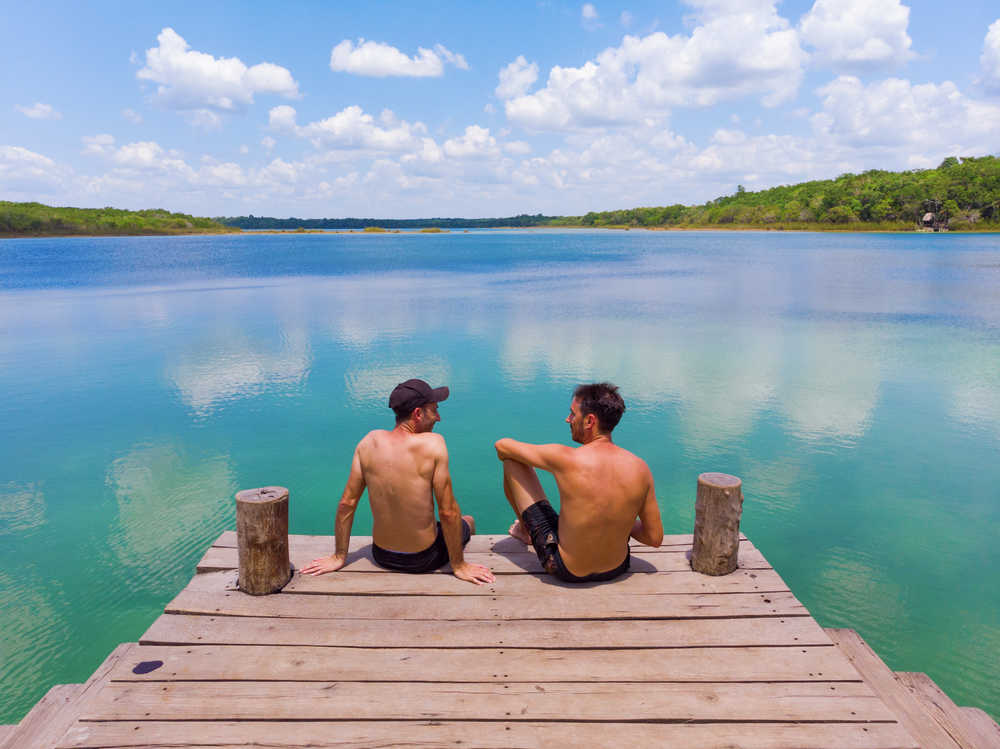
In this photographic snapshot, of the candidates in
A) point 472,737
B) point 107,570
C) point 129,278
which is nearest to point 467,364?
point 107,570

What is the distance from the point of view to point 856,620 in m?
6.62

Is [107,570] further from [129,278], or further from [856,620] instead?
[129,278]

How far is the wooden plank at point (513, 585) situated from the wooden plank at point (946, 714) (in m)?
1.16

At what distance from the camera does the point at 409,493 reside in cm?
425

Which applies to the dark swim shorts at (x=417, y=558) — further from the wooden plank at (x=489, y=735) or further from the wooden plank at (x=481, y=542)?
the wooden plank at (x=489, y=735)

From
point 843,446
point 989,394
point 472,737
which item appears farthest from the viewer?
point 989,394

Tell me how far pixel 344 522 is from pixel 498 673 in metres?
1.61

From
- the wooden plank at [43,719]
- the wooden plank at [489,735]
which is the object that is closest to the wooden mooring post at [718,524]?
the wooden plank at [489,735]

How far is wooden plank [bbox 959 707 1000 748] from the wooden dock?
0.4 inches

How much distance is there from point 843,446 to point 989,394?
6.32 metres

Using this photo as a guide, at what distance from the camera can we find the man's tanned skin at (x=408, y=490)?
4.23 meters

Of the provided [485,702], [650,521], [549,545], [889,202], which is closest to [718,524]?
[650,521]

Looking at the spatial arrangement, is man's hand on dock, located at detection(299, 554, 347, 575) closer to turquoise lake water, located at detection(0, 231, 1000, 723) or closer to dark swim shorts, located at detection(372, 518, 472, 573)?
dark swim shorts, located at detection(372, 518, 472, 573)

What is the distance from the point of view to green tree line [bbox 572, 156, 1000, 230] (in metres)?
103
